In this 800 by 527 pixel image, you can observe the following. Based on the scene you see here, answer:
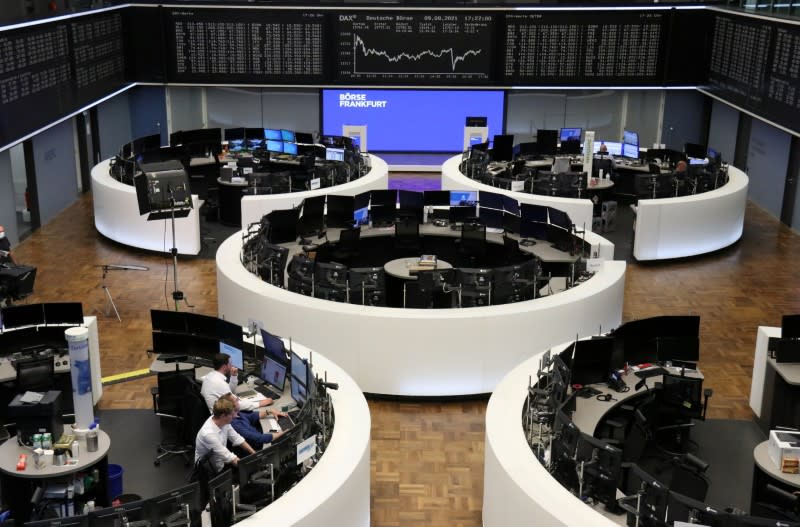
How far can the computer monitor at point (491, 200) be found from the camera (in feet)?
46.3

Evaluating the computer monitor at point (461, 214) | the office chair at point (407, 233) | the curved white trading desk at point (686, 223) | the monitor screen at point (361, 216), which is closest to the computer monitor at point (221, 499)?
the office chair at point (407, 233)

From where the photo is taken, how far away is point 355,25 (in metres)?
19.7

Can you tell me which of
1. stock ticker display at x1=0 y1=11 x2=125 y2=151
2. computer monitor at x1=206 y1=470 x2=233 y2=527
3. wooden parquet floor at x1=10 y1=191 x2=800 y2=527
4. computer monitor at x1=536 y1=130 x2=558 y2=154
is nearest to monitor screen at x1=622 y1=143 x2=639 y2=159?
computer monitor at x1=536 y1=130 x2=558 y2=154

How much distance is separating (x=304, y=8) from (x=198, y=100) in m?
3.65

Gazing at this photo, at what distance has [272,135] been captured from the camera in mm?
19078

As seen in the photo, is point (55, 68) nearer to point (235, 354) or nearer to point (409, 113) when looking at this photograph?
point (409, 113)

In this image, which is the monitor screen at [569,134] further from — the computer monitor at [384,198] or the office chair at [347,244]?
the office chair at [347,244]

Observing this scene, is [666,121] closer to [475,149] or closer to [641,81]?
[641,81]

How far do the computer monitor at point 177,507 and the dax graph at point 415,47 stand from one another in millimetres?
14566

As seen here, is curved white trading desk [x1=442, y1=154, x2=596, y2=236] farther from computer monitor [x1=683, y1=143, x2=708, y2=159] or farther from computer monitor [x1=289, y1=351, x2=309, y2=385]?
computer monitor [x1=289, y1=351, x2=309, y2=385]

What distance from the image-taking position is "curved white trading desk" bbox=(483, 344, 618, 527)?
6641 millimetres

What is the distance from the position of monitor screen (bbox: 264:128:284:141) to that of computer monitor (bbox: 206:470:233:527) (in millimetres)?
12925

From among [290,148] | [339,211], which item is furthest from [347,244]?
[290,148]

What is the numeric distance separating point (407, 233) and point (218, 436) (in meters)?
6.62
